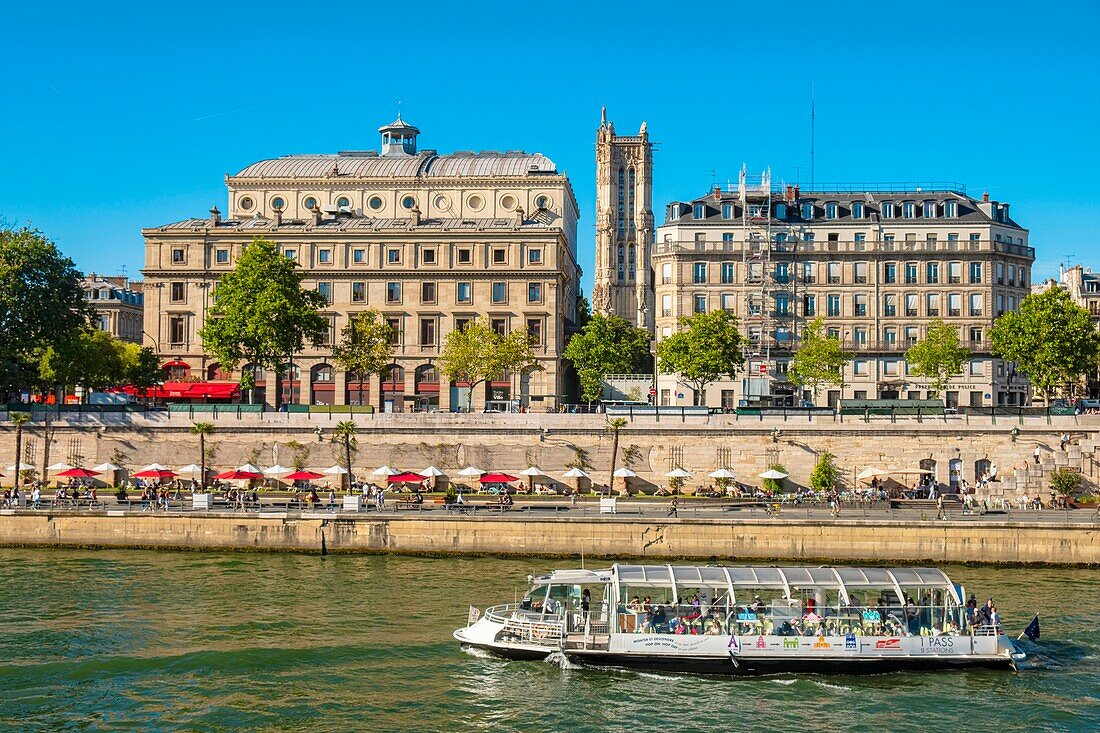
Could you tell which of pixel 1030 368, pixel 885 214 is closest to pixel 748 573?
pixel 1030 368

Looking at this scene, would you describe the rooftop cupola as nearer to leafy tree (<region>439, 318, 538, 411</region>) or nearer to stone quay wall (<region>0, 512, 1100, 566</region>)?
leafy tree (<region>439, 318, 538, 411</region>)

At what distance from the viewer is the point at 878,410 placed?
237 feet

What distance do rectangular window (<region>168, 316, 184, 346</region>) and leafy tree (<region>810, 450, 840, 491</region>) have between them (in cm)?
5781

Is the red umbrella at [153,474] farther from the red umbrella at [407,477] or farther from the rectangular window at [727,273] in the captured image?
the rectangular window at [727,273]

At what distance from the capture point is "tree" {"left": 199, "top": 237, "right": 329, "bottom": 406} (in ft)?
265

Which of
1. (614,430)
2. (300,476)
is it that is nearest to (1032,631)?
(614,430)

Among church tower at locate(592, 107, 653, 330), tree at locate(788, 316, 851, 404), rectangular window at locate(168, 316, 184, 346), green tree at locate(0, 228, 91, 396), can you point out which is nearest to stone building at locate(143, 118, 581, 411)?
rectangular window at locate(168, 316, 184, 346)

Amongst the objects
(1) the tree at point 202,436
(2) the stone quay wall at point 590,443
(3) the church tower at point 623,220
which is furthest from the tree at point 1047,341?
(3) the church tower at point 623,220

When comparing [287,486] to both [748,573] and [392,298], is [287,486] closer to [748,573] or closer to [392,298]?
[392,298]

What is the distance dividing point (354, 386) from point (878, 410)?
45384 mm

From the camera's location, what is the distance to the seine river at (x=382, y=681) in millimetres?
33031

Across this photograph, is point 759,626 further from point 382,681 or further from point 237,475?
point 237,475

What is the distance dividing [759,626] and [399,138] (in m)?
93.1

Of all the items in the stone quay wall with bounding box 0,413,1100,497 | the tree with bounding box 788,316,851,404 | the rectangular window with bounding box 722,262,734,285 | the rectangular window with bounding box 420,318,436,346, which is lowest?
the stone quay wall with bounding box 0,413,1100,497
